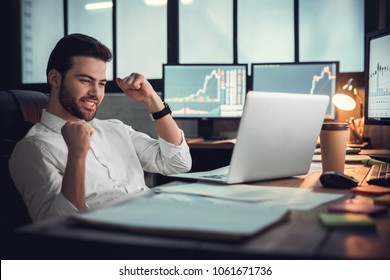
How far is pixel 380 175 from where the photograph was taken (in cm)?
131

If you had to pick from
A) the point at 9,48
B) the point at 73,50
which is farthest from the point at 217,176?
the point at 9,48

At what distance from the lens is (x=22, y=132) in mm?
1621

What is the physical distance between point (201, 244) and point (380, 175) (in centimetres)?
85

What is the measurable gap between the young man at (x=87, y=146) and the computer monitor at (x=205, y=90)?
1.46m

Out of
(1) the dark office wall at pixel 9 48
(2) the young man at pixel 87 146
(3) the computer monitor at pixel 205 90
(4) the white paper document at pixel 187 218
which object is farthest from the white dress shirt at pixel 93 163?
(1) the dark office wall at pixel 9 48

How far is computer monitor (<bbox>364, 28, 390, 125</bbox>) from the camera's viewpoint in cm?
198

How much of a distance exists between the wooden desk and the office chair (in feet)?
2.54

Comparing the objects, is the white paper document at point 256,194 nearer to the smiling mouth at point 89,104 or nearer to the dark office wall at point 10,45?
the smiling mouth at point 89,104

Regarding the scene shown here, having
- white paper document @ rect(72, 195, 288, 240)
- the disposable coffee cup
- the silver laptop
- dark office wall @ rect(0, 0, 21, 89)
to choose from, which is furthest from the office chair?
dark office wall @ rect(0, 0, 21, 89)

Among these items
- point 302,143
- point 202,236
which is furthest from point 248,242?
point 302,143

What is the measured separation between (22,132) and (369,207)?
1.18 m

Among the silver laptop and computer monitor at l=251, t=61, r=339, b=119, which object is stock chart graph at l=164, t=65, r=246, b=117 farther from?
the silver laptop

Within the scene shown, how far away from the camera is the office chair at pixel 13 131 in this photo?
143 cm
